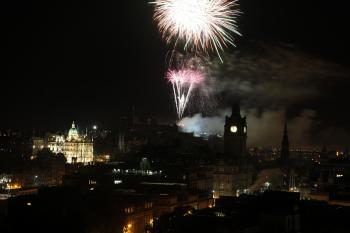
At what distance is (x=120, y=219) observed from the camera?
33594 mm

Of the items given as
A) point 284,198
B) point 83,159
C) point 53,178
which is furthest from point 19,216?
point 83,159

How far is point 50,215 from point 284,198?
1260 cm

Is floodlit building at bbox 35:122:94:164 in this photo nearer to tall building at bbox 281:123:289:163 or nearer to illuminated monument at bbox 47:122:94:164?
illuminated monument at bbox 47:122:94:164

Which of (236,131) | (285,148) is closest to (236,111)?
(236,131)

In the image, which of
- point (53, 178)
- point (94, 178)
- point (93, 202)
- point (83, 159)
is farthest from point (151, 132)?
point (93, 202)

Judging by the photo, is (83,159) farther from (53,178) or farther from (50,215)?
(50,215)

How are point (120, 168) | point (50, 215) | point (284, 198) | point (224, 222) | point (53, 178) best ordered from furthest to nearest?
point (53, 178) < point (120, 168) < point (50, 215) < point (284, 198) < point (224, 222)

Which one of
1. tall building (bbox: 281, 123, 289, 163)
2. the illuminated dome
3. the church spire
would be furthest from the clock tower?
the illuminated dome

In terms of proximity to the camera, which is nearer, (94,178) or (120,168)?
(94,178)

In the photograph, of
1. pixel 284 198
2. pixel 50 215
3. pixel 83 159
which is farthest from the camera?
pixel 83 159

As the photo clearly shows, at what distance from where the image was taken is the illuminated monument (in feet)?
299

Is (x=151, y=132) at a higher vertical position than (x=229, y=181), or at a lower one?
higher

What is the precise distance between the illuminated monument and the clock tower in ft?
78.9

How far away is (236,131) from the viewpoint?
76000 mm
